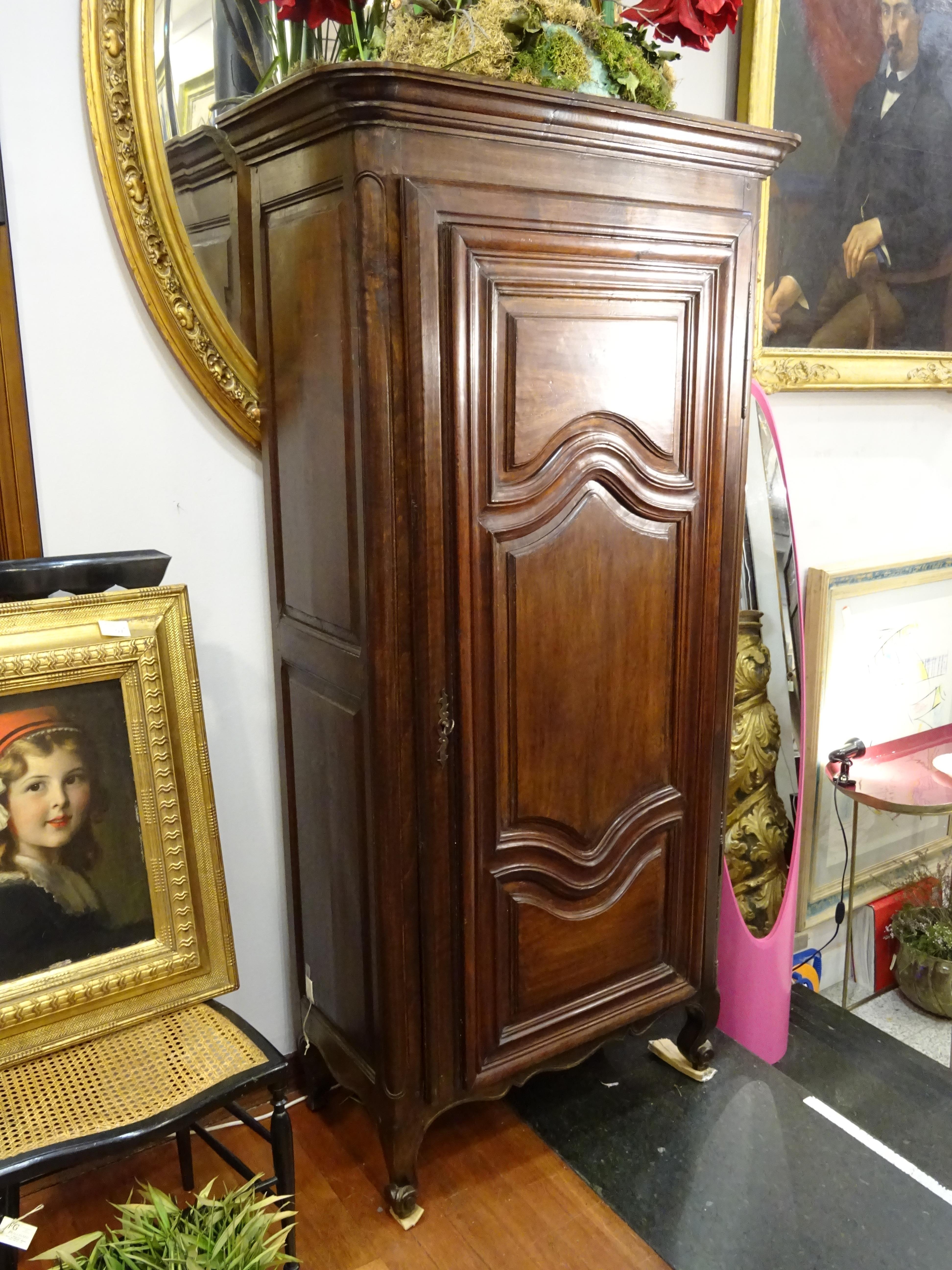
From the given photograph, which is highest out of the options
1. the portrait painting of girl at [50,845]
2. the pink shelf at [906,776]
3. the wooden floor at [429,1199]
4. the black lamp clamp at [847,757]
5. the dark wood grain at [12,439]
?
the dark wood grain at [12,439]

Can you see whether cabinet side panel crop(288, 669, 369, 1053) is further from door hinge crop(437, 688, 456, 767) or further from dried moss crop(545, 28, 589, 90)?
dried moss crop(545, 28, 589, 90)

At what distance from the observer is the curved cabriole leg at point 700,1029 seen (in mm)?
1922

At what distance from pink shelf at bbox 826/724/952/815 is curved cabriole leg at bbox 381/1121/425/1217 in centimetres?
128

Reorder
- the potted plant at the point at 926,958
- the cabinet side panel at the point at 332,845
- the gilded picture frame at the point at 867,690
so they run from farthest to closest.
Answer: the potted plant at the point at 926,958, the gilded picture frame at the point at 867,690, the cabinet side panel at the point at 332,845

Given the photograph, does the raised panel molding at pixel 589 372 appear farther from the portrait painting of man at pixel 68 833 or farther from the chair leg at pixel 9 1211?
the chair leg at pixel 9 1211

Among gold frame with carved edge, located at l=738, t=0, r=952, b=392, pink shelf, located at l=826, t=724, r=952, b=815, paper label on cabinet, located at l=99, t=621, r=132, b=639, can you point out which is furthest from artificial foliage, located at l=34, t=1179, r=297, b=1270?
gold frame with carved edge, located at l=738, t=0, r=952, b=392

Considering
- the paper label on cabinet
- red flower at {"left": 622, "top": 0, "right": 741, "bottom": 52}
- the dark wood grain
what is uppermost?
red flower at {"left": 622, "top": 0, "right": 741, "bottom": 52}

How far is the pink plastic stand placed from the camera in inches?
83.1

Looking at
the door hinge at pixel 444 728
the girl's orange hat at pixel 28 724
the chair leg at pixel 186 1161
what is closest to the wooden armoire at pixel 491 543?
the door hinge at pixel 444 728

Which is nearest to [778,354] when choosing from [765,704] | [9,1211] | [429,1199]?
[765,704]

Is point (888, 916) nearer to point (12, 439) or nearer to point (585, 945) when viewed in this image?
point (585, 945)

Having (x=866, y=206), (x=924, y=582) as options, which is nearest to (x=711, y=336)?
(x=866, y=206)

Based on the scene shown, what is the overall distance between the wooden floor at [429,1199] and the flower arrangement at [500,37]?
1705 millimetres

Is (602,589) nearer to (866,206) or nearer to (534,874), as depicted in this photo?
(534,874)
